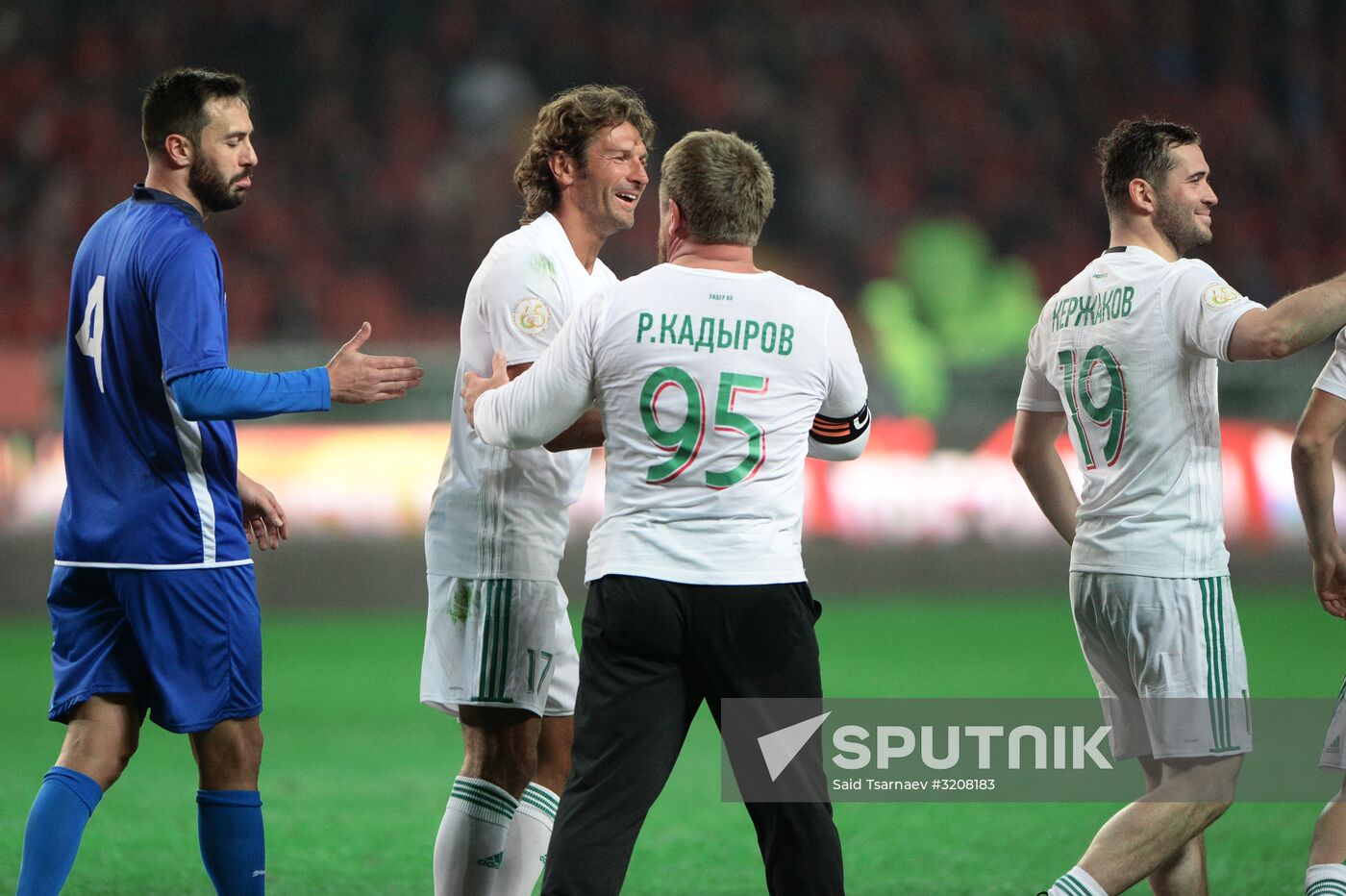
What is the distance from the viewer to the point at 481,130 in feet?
57.9

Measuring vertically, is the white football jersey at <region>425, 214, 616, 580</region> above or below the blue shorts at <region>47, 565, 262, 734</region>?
above

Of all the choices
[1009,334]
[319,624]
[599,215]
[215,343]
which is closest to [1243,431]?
[1009,334]

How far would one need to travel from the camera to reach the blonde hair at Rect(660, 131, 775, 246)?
3252mm

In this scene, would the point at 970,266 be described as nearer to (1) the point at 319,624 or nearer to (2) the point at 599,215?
(1) the point at 319,624

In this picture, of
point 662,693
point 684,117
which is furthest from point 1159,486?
point 684,117

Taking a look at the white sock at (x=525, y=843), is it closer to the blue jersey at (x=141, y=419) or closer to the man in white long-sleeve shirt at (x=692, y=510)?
the man in white long-sleeve shirt at (x=692, y=510)

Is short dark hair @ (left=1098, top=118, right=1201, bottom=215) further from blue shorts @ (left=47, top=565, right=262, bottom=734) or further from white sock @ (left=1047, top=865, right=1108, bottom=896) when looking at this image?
blue shorts @ (left=47, top=565, right=262, bottom=734)

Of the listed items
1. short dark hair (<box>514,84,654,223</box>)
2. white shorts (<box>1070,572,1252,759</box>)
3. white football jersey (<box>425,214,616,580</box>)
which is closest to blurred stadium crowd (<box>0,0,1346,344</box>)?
short dark hair (<box>514,84,654,223</box>)

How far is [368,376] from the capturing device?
3.73 m

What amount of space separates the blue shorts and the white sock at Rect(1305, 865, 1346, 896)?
2.68 metres

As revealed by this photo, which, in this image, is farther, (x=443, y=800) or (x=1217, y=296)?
(x=443, y=800)

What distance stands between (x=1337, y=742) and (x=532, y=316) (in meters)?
2.31

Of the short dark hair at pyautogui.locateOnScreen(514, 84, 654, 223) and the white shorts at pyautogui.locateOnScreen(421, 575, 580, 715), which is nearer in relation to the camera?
the white shorts at pyautogui.locateOnScreen(421, 575, 580, 715)

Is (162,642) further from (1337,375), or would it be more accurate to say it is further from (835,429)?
(1337,375)
